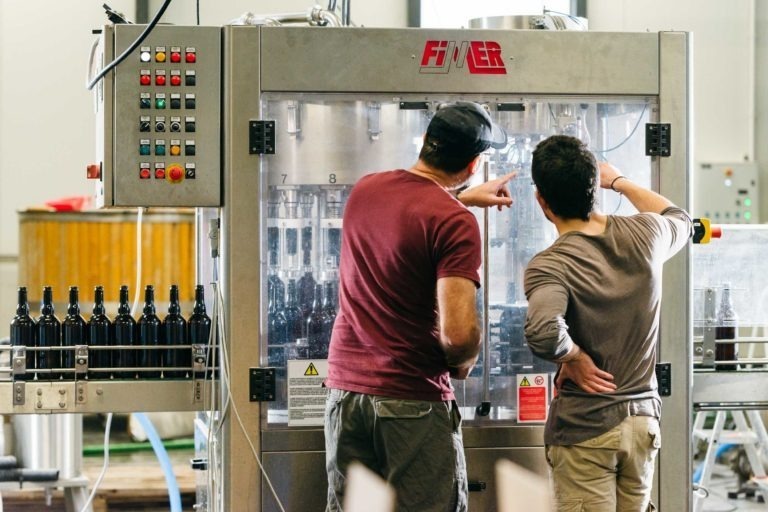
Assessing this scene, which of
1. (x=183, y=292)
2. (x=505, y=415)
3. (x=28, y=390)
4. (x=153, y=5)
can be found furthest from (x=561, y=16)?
(x=153, y=5)

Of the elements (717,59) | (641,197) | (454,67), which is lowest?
(641,197)

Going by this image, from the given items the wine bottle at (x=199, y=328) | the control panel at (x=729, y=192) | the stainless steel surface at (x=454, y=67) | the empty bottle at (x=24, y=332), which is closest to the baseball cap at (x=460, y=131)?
the stainless steel surface at (x=454, y=67)

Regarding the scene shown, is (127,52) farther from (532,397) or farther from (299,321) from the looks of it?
(532,397)

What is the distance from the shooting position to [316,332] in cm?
294

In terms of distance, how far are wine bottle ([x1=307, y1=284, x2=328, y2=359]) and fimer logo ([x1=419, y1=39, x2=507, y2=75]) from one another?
0.72m

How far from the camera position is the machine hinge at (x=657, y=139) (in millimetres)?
2934

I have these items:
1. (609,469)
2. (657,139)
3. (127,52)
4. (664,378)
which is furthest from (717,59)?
(609,469)

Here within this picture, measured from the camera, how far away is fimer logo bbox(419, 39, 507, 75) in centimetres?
288

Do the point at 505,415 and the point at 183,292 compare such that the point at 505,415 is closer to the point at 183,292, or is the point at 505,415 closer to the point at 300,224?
the point at 300,224

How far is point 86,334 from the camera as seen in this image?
9.66 ft

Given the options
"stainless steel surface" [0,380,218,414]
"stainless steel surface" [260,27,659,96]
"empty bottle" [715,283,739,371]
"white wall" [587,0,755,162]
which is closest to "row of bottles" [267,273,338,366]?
"stainless steel surface" [0,380,218,414]

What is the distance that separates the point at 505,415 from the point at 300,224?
2.69ft

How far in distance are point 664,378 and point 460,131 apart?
1.06 metres

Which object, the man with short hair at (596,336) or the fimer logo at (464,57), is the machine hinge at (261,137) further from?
the man with short hair at (596,336)
